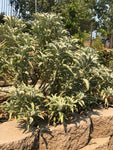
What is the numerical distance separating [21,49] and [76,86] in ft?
3.66

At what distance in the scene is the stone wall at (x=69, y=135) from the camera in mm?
2287

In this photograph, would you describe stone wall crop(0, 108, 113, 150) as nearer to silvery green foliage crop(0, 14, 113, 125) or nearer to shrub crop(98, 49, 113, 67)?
silvery green foliage crop(0, 14, 113, 125)

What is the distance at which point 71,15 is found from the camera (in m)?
16.7

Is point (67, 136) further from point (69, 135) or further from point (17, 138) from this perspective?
point (17, 138)

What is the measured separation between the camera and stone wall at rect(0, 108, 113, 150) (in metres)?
2.29

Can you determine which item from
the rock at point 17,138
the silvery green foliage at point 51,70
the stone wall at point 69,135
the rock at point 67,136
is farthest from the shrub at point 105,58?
the rock at point 17,138

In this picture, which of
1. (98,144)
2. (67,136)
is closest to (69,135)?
(67,136)

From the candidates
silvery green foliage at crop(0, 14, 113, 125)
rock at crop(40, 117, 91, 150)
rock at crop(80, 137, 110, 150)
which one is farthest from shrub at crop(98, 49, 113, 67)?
rock at crop(40, 117, 91, 150)

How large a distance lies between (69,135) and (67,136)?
4 centimetres

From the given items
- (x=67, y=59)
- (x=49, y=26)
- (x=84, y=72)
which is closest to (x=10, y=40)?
(x=49, y=26)

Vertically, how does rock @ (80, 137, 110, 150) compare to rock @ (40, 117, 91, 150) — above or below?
below

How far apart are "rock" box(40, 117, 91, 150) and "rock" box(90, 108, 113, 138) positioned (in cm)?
21

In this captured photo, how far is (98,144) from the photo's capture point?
9.51ft

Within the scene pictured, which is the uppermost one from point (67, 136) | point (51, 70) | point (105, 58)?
point (105, 58)
